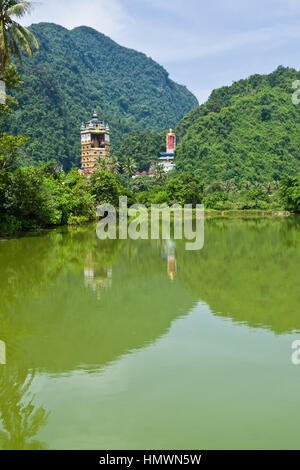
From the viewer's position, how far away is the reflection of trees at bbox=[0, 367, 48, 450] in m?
3.76

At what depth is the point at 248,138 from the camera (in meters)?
95.4

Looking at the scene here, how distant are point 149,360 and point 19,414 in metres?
1.75

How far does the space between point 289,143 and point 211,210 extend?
159 feet

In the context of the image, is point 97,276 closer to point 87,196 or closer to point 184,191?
point 87,196

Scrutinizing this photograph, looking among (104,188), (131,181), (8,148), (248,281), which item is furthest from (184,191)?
(248,281)

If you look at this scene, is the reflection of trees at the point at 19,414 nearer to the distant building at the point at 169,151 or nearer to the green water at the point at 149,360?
the green water at the point at 149,360

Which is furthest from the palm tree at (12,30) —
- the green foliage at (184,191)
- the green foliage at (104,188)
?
the green foliage at (184,191)

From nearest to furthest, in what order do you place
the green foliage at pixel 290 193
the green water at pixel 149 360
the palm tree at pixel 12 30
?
the green water at pixel 149 360, the palm tree at pixel 12 30, the green foliage at pixel 290 193

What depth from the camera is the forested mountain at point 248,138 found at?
88.3m

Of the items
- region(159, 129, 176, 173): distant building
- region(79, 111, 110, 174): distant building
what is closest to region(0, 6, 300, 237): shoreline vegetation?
region(159, 129, 176, 173): distant building

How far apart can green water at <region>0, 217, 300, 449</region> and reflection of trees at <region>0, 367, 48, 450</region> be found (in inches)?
0.4

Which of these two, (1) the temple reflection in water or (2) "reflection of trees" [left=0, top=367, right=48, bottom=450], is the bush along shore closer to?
(1) the temple reflection in water

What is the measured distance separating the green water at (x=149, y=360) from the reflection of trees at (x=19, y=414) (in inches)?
0.4
